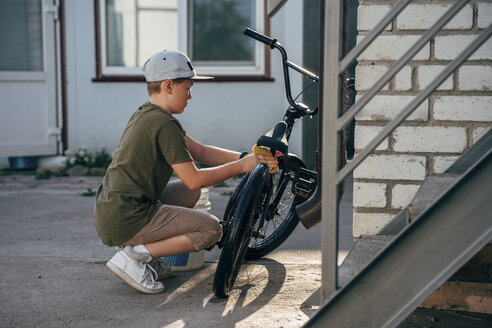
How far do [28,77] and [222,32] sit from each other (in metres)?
2.51

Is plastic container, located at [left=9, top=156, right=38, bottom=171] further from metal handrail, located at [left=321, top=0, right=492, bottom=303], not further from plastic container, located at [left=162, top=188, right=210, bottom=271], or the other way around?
metal handrail, located at [left=321, top=0, right=492, bottom=303]

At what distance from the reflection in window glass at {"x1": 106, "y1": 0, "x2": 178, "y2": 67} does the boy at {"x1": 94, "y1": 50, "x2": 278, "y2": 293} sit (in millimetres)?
4962

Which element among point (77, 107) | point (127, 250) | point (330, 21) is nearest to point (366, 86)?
point (330, 21)

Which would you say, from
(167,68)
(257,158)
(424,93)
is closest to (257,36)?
(167,68)

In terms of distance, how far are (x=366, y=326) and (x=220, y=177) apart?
127 cm

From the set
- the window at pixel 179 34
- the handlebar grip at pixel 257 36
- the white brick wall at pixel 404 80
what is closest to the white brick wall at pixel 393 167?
the white brick wall at pixel 404 80

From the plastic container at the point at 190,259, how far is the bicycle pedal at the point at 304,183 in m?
0.51

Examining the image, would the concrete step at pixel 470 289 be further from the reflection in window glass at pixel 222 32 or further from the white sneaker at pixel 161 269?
the reflection in window glass at pixel 222 32

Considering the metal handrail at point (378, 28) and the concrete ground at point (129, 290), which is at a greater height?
the metal handrail at point (378, 28)

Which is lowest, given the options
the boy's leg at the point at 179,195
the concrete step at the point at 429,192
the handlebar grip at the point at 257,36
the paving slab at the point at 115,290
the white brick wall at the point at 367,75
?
the paving slab at the point at 115,290

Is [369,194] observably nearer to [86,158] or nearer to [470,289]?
[470,289]

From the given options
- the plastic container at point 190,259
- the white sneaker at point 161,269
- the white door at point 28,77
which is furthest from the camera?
the white door at point 28,77

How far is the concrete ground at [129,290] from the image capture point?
263cm

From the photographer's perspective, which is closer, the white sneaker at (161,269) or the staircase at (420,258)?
the staircase at (420,258)
